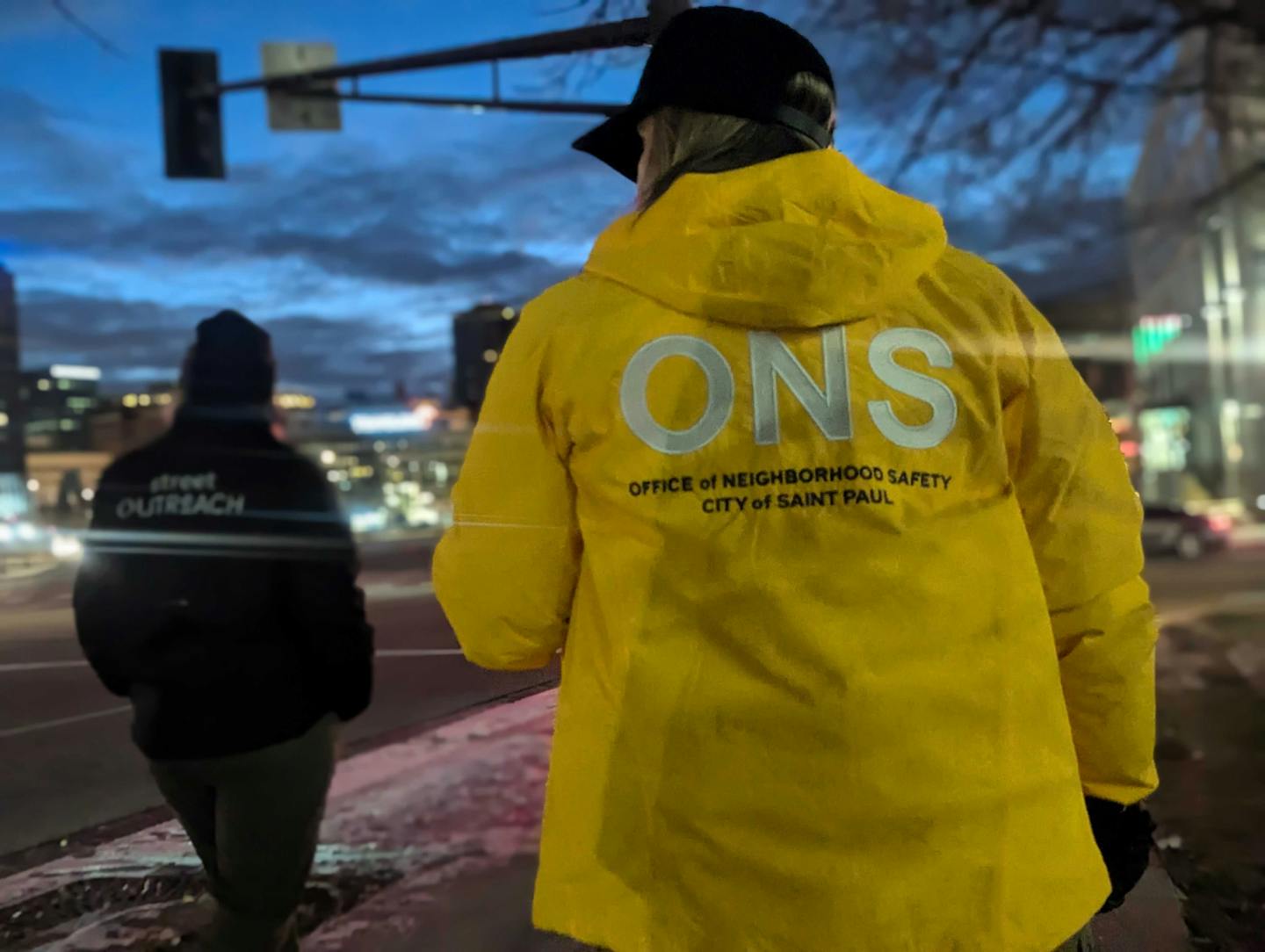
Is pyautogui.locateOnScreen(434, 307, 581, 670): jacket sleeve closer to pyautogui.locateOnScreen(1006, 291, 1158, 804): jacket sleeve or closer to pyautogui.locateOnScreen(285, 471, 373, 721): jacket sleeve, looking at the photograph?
pyautogui.locateOnScreen(1006, 291, 1158, 804): jacket sleeve

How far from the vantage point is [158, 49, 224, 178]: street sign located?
15.4 ft

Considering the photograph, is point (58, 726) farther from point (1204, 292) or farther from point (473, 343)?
point (1204, 292)

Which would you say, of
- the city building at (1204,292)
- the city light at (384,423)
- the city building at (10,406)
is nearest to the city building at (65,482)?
the city building at (10,406)

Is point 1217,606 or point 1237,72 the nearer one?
point 1237,72

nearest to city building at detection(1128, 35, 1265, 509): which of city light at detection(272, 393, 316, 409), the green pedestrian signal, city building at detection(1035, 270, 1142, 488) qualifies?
the green pedestrian signal

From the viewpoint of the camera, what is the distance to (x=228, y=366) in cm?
210

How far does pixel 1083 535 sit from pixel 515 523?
75 cm

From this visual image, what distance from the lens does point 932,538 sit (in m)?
1.16

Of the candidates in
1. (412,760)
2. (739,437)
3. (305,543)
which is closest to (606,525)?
(739,437)

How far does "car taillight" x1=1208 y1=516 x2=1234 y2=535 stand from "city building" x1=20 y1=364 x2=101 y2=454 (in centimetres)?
1860

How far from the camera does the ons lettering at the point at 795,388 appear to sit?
46.3 inches

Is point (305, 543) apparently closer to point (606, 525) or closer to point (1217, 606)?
point (606, 525)

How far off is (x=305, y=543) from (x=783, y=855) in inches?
50.6

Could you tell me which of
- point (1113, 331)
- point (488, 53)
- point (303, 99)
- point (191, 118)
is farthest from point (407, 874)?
point (1113, 331)
